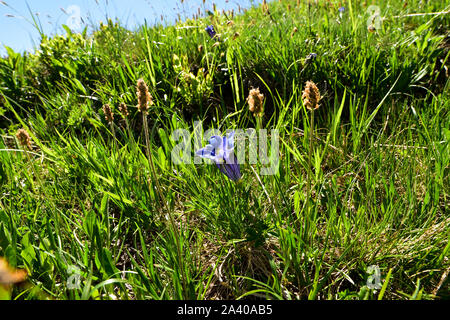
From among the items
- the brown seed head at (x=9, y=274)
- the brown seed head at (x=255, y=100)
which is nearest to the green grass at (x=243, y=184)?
the brown seed head at (x=9, y=274)

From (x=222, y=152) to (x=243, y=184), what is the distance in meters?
0.28

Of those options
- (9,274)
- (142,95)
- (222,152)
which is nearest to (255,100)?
(222,152)

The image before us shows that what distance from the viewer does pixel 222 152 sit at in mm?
1322

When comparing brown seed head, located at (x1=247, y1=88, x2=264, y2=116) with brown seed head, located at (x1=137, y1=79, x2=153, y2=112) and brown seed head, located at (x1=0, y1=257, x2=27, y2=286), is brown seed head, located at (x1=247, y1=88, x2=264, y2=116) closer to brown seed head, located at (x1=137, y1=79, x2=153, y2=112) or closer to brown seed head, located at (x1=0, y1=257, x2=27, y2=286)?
brown seed head, located at (x1=137, y1=79, x2=153, y2=112)

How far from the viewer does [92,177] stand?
5.73 feet

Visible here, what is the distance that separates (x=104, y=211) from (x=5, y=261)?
425 millimetres

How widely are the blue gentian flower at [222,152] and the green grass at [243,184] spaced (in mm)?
122

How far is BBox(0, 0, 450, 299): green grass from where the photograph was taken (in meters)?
1.26

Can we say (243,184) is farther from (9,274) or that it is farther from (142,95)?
(9,274)

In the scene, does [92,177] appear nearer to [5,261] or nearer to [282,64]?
[5,261]

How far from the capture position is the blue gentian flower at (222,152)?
131cm

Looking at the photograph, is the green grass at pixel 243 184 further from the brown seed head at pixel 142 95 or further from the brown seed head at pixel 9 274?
the brown seed head at pixel 142 95
